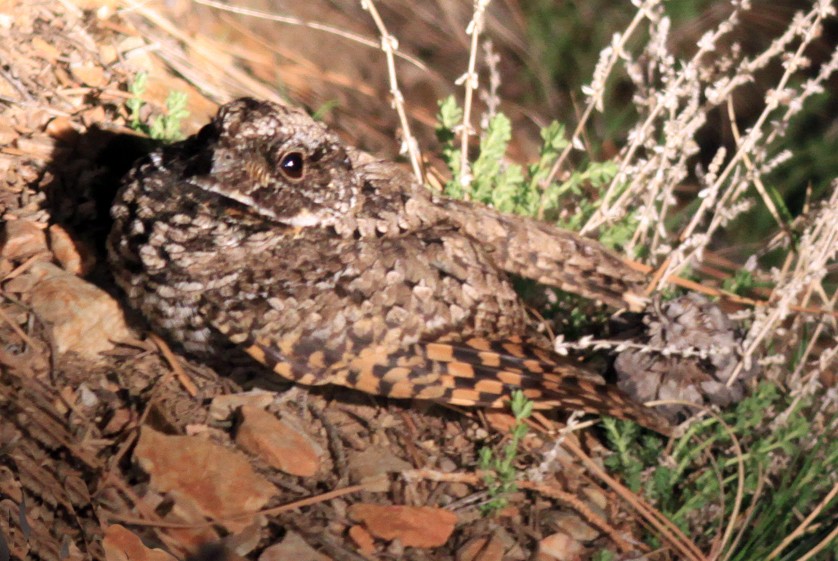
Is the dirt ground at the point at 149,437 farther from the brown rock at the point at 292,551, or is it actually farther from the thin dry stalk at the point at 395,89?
the thin dry stalk at the point at 395,89

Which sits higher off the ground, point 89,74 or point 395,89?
point 395,89

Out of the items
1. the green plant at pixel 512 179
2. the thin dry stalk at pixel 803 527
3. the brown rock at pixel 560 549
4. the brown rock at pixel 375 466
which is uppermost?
the green plant at pixel 512 179

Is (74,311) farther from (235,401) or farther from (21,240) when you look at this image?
(235,401)

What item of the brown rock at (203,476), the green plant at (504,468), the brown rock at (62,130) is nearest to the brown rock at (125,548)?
the brown rock at (203,476)

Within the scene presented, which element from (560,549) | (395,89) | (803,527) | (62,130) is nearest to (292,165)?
(395,89)

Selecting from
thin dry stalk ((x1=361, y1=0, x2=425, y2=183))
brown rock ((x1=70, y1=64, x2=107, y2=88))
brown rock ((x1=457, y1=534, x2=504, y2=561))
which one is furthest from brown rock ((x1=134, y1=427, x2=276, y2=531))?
brown rock ((x1=70, y1=64, x2=107, y2=88))

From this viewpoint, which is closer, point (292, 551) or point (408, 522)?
point (292, 551)
